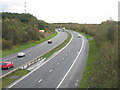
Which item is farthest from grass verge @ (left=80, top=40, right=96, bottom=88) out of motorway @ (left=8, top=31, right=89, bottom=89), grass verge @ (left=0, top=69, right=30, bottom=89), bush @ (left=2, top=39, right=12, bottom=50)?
bush @ (left=2, top=39, right=12, bottom=50)

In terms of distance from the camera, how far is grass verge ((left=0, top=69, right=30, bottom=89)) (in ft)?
76.0

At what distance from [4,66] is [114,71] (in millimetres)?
21806

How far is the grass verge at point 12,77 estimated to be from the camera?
23.2 m

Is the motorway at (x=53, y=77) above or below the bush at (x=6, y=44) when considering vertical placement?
below

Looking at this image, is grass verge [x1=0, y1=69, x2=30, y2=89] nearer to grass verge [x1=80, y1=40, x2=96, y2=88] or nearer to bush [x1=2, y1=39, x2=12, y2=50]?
grass verge [x1=80, y1=40, x2=96, y2=88]

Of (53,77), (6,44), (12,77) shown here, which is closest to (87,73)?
(53,77)

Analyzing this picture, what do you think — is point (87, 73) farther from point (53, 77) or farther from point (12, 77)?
point (12, 77)

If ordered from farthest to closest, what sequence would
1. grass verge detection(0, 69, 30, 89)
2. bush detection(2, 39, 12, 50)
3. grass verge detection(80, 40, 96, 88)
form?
bush detection(2, 39, 12, 50)
grass verge detection(0, 69, 30, 89)
grass verge detection(80, 40, 96, 88)

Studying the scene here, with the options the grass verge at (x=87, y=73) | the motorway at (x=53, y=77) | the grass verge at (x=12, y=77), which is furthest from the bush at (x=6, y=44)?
the grass verge at (x=87, y=73)

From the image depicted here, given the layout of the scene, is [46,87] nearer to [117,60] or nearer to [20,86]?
[20,86]

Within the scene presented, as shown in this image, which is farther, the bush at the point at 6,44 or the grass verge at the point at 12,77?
the bush at the point at 6,44

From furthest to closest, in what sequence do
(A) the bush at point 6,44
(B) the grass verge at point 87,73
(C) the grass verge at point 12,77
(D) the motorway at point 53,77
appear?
(A) the bush at point 6,44
(C) the grass verge at point 12,77
(D) the motorway at point 53,77
(B) the grass verge at point 87,73

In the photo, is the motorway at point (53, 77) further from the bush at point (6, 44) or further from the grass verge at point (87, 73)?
the bush at point (6, 44)

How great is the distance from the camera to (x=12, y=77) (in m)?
25.3
